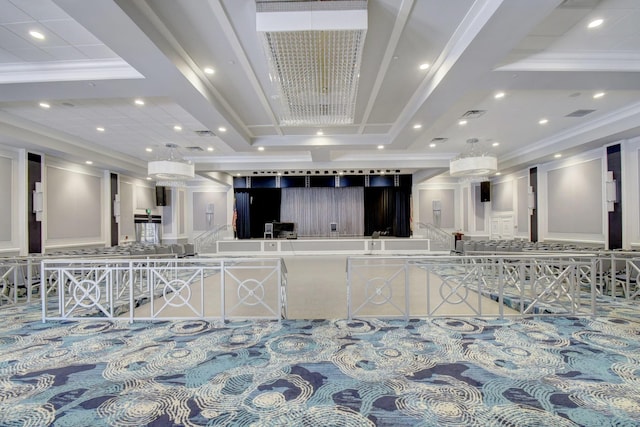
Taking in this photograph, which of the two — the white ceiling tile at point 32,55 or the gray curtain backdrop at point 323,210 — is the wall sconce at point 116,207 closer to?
the white ceiling tile at point 32,55

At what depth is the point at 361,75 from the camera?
16.5 ft

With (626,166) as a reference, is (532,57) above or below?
above

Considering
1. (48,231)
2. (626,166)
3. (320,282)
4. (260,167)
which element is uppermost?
(260,167)

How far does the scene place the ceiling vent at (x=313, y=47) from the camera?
3.20 m

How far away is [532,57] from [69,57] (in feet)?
22.3

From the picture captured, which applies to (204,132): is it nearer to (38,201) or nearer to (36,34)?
(36,34)

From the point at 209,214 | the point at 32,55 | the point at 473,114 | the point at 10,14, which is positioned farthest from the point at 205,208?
the point at 473,114

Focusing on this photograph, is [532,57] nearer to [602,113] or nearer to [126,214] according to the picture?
[602,113]

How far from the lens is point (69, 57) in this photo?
4.35 metres

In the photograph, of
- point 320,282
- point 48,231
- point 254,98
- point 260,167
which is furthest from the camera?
point 260,167

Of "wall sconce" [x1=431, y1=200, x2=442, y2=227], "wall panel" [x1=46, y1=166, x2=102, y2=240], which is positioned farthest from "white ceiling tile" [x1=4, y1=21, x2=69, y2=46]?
"wall sconce" [x1=431, y1=200, x2=442, y2=227]

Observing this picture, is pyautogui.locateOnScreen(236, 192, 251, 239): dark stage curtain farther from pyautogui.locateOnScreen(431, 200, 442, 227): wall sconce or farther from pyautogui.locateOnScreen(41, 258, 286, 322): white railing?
pyautogui.locateOnScreen(431, 200, 442, 227): wall sconce

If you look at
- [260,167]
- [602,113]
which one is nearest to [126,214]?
[260,167]

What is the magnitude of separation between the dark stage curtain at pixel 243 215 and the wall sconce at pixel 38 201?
9379 mm
